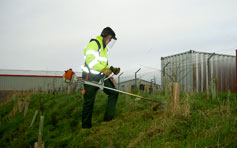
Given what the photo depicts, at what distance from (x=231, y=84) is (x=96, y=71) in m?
9.33

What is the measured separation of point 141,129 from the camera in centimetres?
389

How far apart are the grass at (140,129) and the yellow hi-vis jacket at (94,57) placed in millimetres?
1276

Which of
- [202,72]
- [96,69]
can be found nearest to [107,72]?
[96,69]

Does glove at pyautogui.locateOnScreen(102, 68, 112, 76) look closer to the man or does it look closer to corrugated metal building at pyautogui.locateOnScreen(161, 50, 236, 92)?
the man

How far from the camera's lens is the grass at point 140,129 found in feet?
9.78

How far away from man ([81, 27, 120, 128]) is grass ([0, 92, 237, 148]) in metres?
0.39

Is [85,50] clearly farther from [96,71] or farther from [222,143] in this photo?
[222,143]

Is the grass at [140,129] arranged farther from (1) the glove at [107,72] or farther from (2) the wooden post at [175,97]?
(1) the glove at [107,72]

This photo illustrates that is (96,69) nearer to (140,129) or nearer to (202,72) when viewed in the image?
(140,129)

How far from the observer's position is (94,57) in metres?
4.39

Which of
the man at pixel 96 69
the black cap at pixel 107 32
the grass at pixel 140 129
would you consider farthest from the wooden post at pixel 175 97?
the black cap at pixel 107 32

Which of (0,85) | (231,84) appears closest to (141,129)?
(231,84)

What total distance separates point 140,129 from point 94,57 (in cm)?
172

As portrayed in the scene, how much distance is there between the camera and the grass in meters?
2.98
